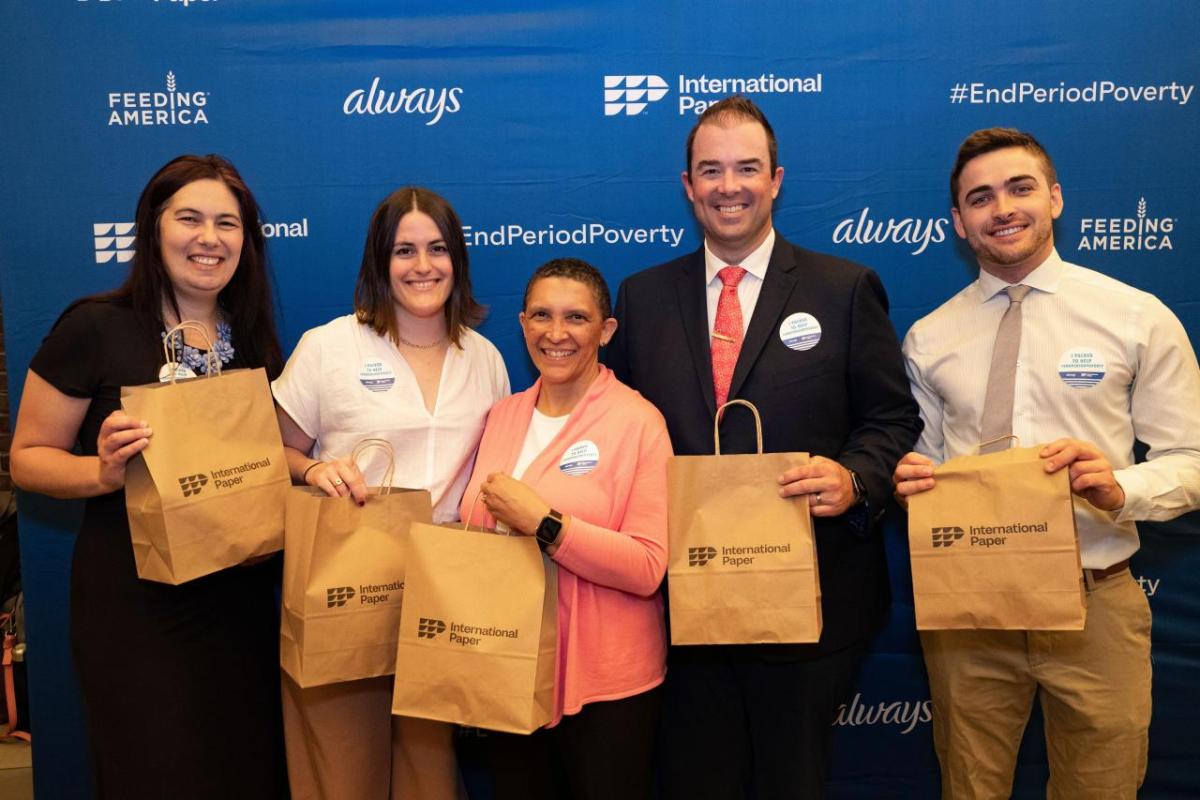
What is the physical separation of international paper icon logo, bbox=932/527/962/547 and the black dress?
177 centimetres

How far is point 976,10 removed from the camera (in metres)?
2.97

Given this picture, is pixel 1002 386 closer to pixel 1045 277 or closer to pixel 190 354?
→ pixel 1045 277

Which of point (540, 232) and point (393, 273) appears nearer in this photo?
point (393, 273)

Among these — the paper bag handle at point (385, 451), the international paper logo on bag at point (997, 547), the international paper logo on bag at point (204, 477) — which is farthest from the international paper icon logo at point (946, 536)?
the international paper logo on bag at point (204, 477)

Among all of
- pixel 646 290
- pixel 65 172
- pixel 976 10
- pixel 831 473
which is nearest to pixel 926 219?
pixel 976 10

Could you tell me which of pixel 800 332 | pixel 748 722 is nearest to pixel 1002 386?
pixel 800 332

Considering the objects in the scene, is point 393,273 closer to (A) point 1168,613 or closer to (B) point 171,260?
(B) point 171,260

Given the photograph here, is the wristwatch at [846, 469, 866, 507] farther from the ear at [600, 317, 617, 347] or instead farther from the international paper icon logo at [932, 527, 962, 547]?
the ear at [600, 317, 617, 347]

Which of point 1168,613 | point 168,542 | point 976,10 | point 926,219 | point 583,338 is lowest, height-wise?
point 1168,613

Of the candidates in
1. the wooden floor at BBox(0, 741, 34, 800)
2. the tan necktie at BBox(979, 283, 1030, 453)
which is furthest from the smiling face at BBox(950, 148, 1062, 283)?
the wooden floor at BBox(0, 741, 34, 800)

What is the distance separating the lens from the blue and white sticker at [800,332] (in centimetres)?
210

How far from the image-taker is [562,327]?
6.73 feet

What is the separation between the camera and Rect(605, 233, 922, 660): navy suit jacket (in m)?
2.08

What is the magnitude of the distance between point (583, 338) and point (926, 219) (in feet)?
5.43
